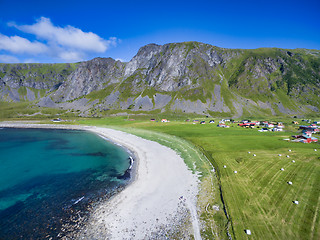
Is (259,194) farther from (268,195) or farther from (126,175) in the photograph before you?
(126,175)

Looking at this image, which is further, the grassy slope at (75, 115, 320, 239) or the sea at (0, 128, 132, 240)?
the sea at (0, 128, 132, 240)

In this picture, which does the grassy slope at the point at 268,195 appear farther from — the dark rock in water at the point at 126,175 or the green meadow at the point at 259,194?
the dark rock in water at the point at 126,175

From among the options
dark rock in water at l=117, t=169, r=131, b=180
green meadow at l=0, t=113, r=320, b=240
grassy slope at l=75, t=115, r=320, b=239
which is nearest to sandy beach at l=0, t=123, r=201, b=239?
dark rock in water at l=117, t=169, r=131, b=180

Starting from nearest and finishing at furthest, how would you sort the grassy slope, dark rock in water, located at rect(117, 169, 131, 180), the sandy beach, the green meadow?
the grassy slope → the green meadow → the sandy beach → dark rock in water, located at rect(117, 169, 131, 180)

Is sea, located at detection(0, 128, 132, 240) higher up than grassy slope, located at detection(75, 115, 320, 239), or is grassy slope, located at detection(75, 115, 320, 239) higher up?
grassy slope, located at detection(75, 115, 320, 239)

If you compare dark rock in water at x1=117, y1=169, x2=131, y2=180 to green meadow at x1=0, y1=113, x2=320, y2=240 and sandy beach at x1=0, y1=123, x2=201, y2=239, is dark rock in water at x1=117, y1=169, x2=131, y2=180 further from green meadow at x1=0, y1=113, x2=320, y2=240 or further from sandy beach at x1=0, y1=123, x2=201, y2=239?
green meadow at x1=0, y1=113, x2=320, y2=240

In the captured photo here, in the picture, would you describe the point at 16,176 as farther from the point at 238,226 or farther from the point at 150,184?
the point at 238,226

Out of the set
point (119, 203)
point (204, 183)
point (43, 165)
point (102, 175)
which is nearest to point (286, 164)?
point (204, 183)
